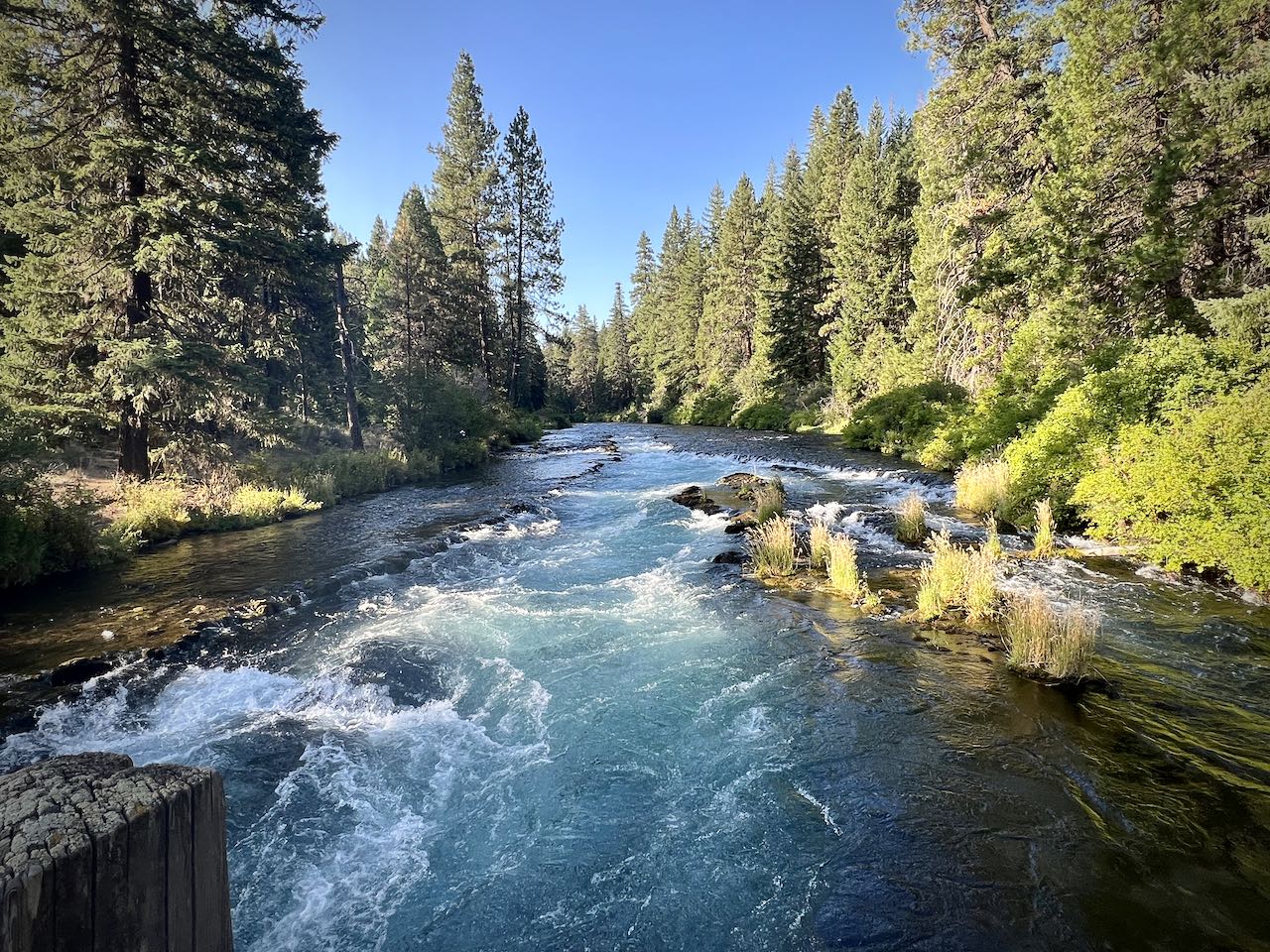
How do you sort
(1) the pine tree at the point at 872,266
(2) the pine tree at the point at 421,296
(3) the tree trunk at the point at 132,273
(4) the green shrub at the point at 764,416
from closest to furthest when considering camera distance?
(3) the tree trunk at the point at 132,273 < (1) the pine tree at the point at 872,266 < (2) the pine tree at the point at 421,296 < (4) the green shrub at the point at 764,416

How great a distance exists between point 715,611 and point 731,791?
439cm

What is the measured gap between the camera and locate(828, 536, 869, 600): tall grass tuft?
10086 millimetres

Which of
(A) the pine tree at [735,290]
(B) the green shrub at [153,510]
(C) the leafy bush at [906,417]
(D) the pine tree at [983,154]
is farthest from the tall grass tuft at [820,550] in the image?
(A) the pine tree at [735,290]

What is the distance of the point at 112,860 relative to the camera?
1652 mm

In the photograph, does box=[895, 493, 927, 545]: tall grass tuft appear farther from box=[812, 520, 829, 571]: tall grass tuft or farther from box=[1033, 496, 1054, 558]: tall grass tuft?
box=[812, 520, 829, 571]: tall grass tuft

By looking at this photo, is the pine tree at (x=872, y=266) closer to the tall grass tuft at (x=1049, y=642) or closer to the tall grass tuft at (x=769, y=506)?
the tall grass tuft at (x=769, y=506)

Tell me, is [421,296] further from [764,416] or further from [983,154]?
[983,154]

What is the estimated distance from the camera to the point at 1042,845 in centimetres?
466

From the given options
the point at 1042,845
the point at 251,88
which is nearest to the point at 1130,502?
the point at 1042,845

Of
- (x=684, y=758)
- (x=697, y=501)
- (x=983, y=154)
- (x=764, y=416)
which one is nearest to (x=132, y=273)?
(x=697, y=501)

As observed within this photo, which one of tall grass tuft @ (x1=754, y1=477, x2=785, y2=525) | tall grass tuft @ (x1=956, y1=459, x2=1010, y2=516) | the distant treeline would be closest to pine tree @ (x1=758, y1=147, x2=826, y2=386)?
the distant treeline

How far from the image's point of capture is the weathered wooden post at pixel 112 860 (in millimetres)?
1560

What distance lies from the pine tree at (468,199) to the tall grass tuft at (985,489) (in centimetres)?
3183

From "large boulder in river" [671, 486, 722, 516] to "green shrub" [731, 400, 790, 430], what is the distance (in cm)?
2577
